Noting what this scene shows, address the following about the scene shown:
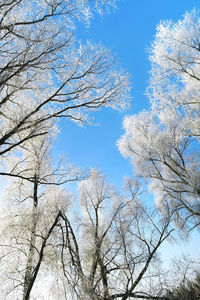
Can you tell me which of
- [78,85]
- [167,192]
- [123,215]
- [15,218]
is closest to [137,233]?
[123,215]

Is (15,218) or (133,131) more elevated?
(133,131)

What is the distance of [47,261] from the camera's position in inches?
205

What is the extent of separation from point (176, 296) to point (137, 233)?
5.75 m

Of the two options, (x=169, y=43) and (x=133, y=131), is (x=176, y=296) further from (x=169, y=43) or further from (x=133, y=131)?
(x=133, y=131)

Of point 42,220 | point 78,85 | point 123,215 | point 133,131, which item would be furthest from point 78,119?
point 133,131

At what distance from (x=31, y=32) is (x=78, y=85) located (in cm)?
151

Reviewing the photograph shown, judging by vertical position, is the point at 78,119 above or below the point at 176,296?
above

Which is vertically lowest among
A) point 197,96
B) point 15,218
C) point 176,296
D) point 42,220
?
point 176,296

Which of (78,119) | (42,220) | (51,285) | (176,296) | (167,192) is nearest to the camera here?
(176,296)

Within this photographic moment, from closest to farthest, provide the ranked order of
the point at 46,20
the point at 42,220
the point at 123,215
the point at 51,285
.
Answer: the point at 46,20 → the point at 51,285 → the point at 42,220 → the point at 123,215

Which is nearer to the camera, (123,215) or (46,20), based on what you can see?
(46,20)

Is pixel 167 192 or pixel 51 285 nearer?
pixel 51 285

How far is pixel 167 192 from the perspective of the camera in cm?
1315

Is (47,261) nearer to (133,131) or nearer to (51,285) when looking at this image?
(51,285)
